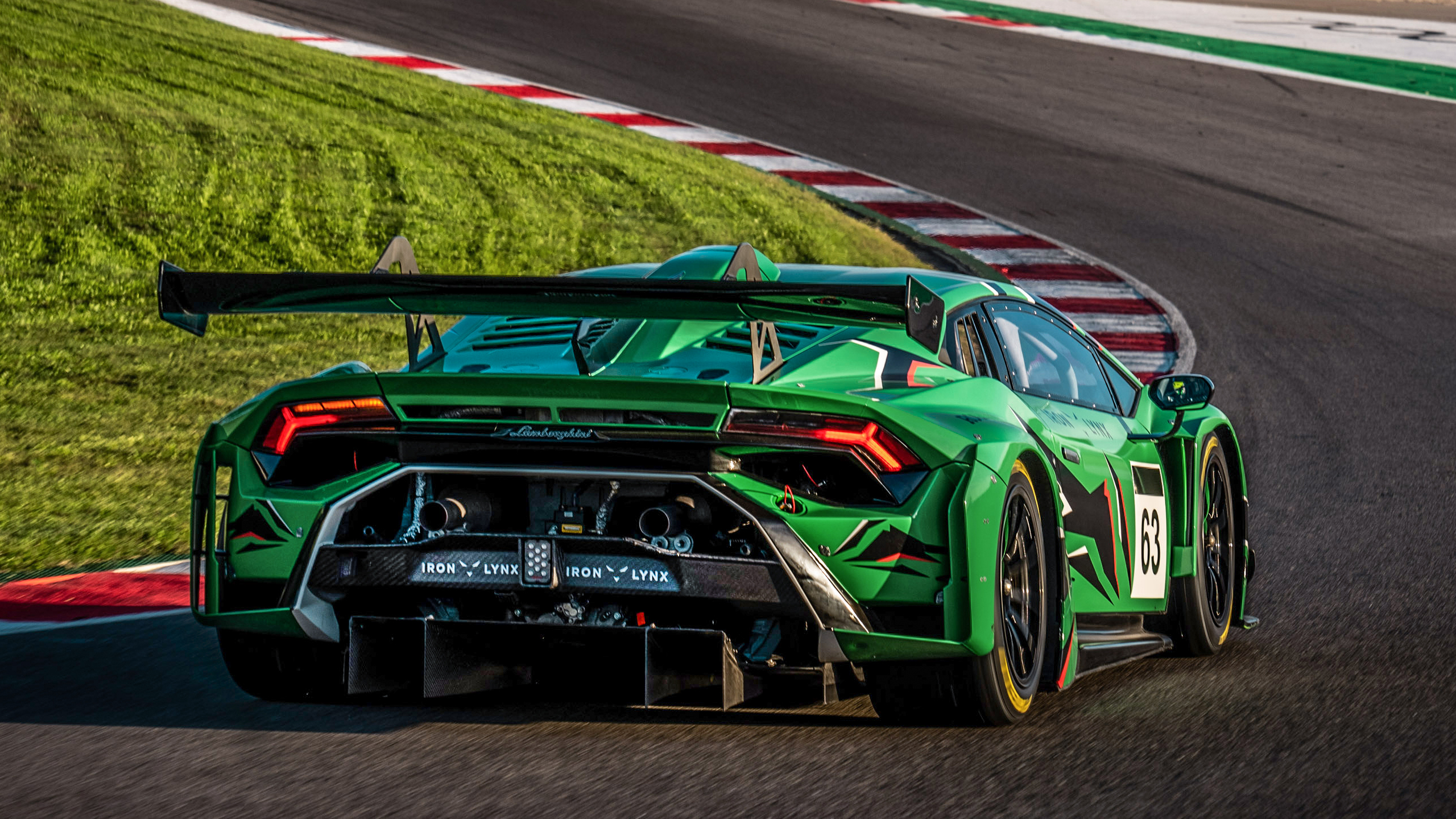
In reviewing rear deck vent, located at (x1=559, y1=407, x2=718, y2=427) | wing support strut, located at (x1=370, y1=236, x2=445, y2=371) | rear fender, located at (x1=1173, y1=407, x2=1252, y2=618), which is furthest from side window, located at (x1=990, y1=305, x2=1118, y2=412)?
wing support strut, located at (x1=370, y1=236, x2=445, y2=371)

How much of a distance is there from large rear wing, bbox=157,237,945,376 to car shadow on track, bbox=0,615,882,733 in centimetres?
104

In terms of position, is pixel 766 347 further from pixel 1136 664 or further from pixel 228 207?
pixel 228 207

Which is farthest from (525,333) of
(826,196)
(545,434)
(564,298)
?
Answer: (826,196)

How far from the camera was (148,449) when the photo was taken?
973 cm

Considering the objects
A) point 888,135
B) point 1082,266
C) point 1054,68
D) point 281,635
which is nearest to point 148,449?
point 281,635

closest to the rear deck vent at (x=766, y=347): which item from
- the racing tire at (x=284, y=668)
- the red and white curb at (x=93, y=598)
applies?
the racing tire at (x=284, y=668)

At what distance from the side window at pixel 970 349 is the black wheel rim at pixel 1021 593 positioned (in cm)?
49

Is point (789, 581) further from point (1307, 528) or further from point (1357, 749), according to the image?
point (1307, 528)

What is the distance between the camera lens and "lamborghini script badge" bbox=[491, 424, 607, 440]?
14.5 feet

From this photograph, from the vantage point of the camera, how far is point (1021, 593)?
488 cm

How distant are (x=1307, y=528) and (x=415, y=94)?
1333cm

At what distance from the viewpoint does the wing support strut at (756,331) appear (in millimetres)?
4632

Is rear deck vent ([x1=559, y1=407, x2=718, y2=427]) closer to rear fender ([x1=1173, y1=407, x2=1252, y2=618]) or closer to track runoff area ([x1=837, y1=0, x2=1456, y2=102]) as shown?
rear fender ([x1=1173, y1=407, x2=1252, y2=618])

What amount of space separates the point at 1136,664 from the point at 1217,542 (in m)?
0.66
